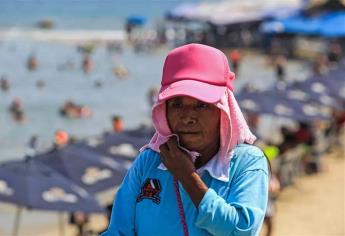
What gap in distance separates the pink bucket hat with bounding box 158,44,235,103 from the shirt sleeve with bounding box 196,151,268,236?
245 millimetres

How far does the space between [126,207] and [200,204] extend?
277 mm

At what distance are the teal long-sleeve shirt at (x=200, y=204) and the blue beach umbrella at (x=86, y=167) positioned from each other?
239 inches

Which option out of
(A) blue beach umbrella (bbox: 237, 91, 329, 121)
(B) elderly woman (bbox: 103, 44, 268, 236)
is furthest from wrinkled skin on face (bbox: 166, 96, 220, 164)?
(A) blue beach umbrella (bbox: 237, 91, 329, 121)

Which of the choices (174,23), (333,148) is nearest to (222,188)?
(333,148)

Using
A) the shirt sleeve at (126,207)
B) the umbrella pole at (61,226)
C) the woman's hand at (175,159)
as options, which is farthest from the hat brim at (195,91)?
the umbrella pole at (61,226)

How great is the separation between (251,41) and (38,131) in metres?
21.8

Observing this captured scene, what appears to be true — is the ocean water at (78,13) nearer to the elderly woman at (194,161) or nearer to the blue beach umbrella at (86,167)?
the blue beach umbrella at (86,167)

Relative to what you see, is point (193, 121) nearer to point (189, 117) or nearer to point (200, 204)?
point (189, 117)

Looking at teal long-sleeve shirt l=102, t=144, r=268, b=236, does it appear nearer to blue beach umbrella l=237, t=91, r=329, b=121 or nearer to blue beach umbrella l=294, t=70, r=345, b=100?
blue beach umbrella l=237, t=91, r=329, b=121

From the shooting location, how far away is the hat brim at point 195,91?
1937 mm

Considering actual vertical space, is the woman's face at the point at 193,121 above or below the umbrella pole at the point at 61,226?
above

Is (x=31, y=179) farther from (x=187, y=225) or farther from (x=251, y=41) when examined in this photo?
(x=251, y=41)

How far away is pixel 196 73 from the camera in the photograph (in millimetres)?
1979

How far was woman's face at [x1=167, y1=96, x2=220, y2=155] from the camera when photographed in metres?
1.99
